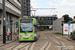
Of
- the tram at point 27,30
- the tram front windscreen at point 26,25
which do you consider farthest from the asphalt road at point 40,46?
the tram front windscreen at point 26,25

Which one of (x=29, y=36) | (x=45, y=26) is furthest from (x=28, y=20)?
(x=45, y=26)

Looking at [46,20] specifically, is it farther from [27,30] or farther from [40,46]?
[40,46]

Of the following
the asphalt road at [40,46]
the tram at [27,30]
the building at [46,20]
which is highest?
the building at [46,20]

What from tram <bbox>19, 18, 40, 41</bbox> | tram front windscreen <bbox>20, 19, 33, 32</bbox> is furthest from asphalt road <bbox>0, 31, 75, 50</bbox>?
tram front windscreen <bbox>20, 19, 33, 32</bbox>

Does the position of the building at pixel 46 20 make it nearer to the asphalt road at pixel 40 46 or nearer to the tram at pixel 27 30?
the tram at pixel 27 30

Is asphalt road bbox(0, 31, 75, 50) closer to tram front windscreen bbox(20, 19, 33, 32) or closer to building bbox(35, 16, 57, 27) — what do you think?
tram front windscreen bbox(20, 19, 33, 32)

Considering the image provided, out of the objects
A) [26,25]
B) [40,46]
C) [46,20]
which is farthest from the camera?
[46,20]

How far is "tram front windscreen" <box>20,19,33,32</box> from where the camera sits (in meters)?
17.8

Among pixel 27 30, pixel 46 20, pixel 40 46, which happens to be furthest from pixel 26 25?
pixel 46 20

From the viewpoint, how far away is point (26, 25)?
18.0 meters

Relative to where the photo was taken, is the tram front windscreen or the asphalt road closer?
the asphalt road

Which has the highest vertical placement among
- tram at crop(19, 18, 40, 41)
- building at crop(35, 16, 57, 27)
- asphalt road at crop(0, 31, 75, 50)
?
building at crop(35, 16, 57, 27)

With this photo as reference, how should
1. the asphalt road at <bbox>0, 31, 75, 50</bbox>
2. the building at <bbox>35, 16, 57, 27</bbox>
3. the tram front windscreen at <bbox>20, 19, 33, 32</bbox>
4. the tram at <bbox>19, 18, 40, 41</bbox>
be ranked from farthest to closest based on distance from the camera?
the building at <bbox>35, 16, 57, 27</bbox> → the tram front windscreen at <bbox>20, 19, 33, 32</bbox> → the tram at <bbox>19, 18, 40, 41</bbox> → the asphalt road at <bbox>0, 31, 75, 50</bbox>

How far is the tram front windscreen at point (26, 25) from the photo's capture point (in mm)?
17831
